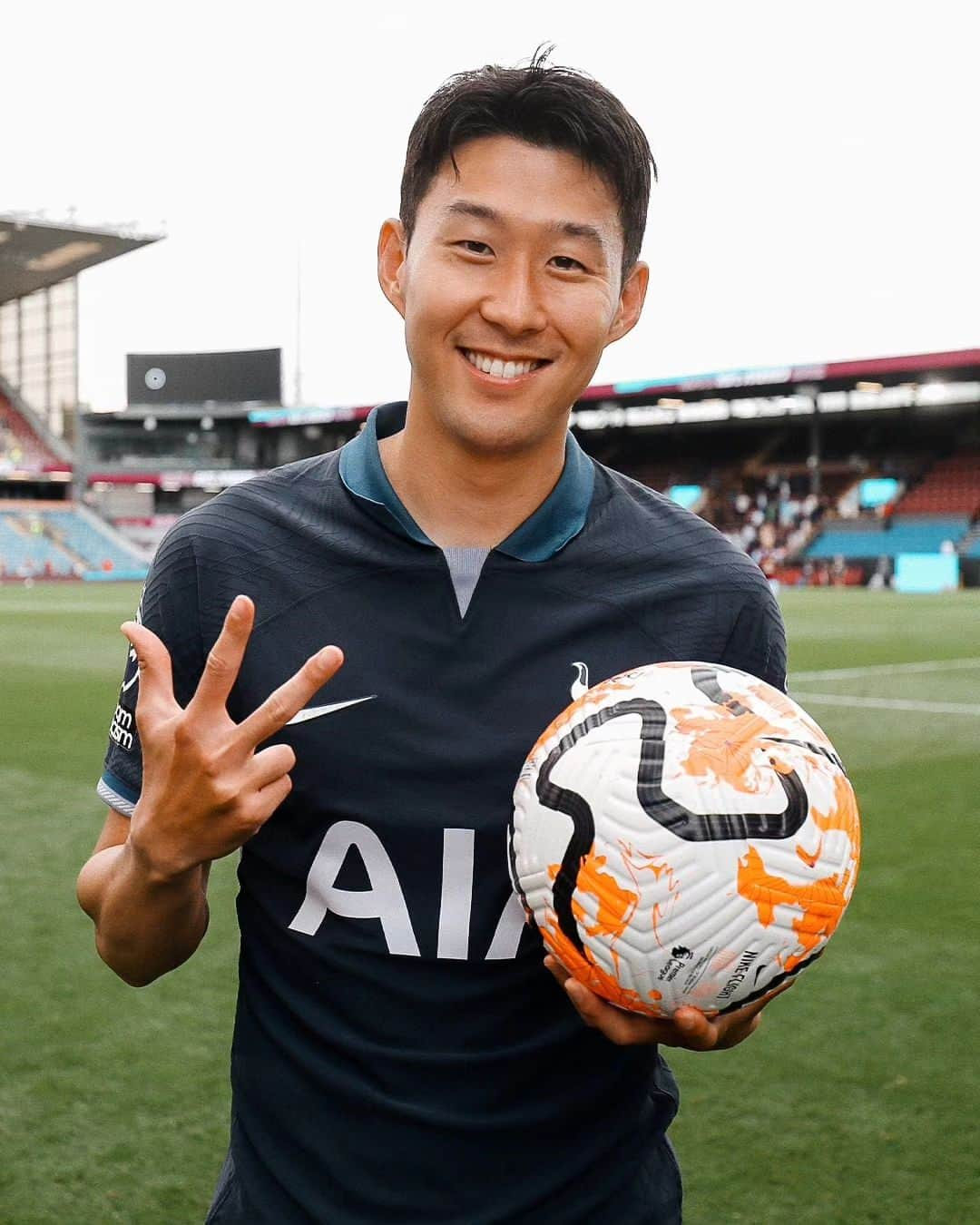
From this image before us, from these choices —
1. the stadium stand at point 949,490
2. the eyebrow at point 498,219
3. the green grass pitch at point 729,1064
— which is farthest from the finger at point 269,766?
the stadium stand at point 949,490

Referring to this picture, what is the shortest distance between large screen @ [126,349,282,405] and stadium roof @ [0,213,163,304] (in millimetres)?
13369

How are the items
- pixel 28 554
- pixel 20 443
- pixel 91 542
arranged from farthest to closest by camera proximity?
1. pixel 20 443
2. pixel 91 542
3. pixel 28 554

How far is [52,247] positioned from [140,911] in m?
43.5

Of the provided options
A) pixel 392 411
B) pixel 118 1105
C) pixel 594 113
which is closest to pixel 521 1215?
pixel 392 411

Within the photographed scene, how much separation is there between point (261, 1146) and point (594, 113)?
1472 mm

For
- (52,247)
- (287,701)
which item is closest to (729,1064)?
(287,701)

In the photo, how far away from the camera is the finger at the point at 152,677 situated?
4.85ft

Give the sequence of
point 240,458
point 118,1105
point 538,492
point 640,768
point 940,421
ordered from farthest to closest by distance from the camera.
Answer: point 240,458 → point 940,421 → point 118,1105 → point 538,492 → point 640,768

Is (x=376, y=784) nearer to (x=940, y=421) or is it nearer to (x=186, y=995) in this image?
(x=186, y=995)

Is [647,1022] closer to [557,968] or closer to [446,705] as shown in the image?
[557,968]

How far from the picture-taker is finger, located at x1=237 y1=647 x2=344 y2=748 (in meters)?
1.43

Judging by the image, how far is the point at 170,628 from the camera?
1731 mm

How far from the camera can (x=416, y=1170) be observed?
1577 mm

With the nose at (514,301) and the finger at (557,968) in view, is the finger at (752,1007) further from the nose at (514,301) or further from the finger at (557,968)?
the nose at (514,301)
